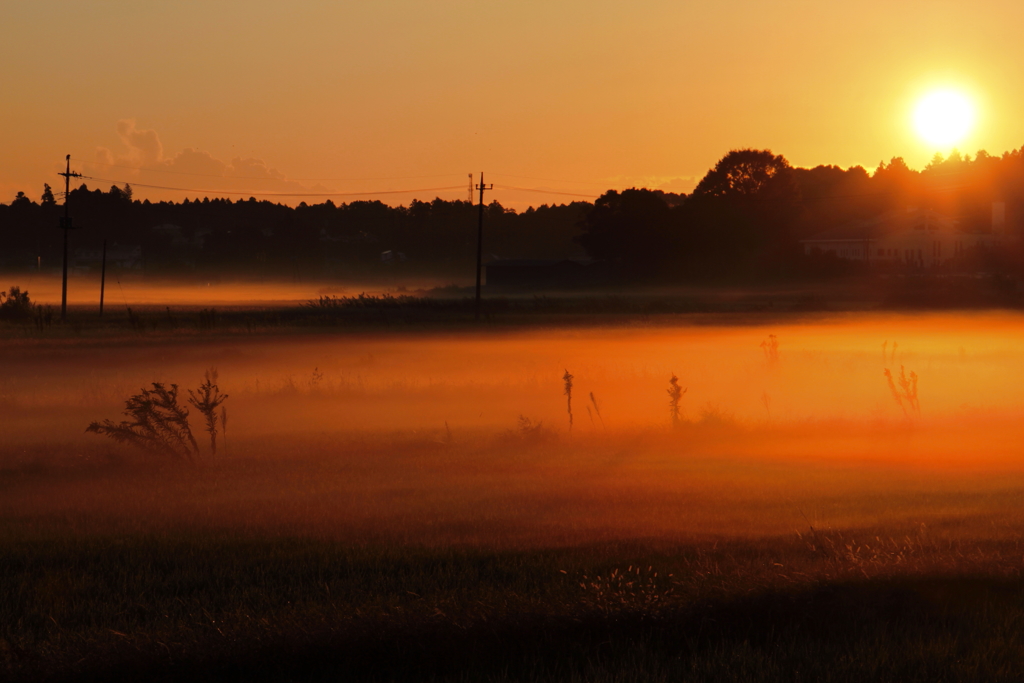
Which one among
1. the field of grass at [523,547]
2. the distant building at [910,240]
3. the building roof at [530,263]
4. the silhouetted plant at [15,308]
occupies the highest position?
the distant building at [910,240]

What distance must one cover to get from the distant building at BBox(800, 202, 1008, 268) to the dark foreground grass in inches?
3581

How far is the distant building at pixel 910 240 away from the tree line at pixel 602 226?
3876 mm

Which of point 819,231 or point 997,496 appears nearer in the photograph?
point 997,496

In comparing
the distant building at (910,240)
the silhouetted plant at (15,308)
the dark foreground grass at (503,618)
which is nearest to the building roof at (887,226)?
the distant building at (910,240)

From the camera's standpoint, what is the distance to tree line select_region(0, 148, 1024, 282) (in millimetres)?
103938

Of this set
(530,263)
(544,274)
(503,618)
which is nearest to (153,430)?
(503,618)

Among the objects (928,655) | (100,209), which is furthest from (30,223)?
(928,655)

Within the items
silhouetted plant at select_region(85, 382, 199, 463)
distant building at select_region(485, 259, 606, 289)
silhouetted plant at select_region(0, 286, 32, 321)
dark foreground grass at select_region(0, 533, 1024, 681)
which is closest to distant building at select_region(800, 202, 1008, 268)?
distant building at select_region(485, 259, 606, 289)

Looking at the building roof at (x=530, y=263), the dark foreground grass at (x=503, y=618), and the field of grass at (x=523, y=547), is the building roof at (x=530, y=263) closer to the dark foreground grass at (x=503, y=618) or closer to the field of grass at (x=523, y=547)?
the field of grass at (x=523, y=547)

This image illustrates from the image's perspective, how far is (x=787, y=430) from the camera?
70.5 ft

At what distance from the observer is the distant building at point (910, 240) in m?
96.9

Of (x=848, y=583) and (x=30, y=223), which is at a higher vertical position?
(x=30, y=223)

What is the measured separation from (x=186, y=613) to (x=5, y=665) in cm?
160

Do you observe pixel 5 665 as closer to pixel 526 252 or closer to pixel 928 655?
pixel 928 655
